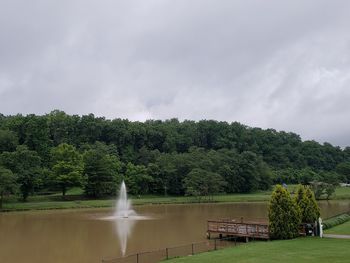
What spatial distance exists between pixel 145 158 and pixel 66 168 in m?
35.5

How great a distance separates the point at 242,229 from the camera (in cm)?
3366

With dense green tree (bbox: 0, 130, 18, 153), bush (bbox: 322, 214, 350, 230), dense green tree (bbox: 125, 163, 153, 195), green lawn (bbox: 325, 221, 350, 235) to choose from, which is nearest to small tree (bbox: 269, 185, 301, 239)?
green lawn (bbox: 325, 221, 350, 235)

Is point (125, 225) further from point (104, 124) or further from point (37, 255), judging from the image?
point (104, 124)

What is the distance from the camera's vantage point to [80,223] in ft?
151

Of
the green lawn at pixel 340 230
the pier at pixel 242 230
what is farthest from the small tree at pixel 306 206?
the pier at pixel 242 230

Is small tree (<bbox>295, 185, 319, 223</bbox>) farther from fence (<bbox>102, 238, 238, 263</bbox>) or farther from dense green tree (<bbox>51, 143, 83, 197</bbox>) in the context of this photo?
dense green tree (<bbox>51, 143, 83, 197</bbox>)

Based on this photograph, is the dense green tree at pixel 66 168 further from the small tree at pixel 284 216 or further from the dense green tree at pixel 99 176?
the small tree at pixel 284 216

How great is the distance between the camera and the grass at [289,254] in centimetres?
2127

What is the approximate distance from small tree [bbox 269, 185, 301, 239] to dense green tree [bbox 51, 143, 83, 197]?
53.6 m

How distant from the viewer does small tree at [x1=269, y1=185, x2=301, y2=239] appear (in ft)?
100.0

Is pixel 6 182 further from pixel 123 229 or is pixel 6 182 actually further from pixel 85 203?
pixel 123 229

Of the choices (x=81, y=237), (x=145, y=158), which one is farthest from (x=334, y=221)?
(x=145, y=158)

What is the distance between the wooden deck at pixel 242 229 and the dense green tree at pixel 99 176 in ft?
162

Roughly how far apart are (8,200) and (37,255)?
149 feet
